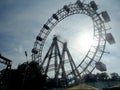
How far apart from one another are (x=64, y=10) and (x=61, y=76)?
46.7ft

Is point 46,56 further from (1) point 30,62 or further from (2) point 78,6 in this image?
(2) point 78,6

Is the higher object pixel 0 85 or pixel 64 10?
pixel 64 10

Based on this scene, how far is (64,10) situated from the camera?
1630 inches

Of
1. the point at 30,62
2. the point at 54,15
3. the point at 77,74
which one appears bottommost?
the point at 77,74

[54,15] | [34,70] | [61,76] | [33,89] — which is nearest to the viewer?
[33,89]

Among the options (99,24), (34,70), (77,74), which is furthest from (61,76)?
(99,24)

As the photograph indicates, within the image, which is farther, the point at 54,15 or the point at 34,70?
the point at 54,15

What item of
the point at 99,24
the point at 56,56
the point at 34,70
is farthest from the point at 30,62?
the point at 99,24

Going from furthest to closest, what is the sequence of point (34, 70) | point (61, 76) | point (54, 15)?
1. point (54, 15)
2. point (61, 76)
3. point (34, 70)

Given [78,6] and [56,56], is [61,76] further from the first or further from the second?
[78,6]

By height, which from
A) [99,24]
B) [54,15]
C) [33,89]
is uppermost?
[54,15]

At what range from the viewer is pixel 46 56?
1619 inches

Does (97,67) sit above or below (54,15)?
below

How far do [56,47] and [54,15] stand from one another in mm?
7205
